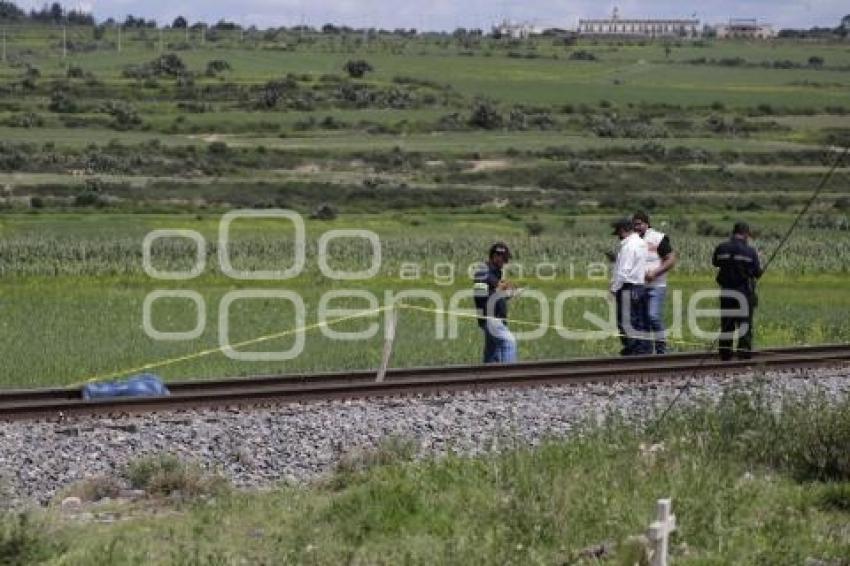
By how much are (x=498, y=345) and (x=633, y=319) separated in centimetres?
205

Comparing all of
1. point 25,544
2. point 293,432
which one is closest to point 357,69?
point 293,432

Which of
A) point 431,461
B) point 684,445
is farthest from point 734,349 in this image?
point 431,461

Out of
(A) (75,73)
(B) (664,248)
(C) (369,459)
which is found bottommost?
(C) (369,459)

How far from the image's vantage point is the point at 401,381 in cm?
1670

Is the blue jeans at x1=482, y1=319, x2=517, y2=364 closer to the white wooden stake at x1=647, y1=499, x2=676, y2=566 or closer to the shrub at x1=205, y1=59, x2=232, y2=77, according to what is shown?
the white wooden stake at x1=647, y1=499, x2=676, y2=566

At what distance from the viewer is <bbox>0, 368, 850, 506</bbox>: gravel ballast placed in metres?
12.8

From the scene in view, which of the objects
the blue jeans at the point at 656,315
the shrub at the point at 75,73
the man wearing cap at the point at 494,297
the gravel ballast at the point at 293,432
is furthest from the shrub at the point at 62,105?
the gravel ballast at the point at 293,432

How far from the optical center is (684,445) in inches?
484

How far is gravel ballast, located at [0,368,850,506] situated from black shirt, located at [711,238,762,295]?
2161 millimetres

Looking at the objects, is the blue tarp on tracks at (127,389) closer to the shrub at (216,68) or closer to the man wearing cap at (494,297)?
the man wearing cap at (494,297)

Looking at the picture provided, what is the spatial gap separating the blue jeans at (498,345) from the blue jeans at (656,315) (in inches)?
73.1

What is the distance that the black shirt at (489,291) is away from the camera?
17719mm

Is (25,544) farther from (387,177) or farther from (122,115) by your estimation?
(122,115)

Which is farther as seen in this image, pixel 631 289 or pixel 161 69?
pixel 161 69
